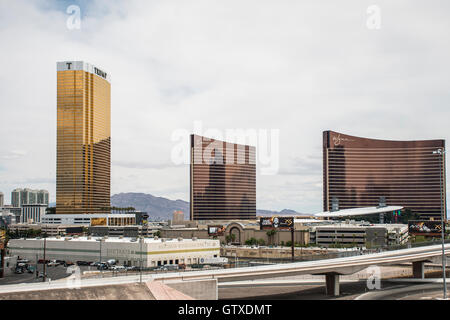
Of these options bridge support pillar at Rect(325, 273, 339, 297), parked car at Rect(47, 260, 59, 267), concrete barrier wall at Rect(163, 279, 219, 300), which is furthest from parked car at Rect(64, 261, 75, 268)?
concrete barrier wall at Rect(163, 279, 219, 300)

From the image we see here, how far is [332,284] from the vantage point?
202 ft

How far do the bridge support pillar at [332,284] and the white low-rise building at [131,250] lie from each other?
107 feet

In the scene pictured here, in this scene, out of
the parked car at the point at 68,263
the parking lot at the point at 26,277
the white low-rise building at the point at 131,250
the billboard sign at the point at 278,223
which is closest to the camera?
the parking lot at the point at 26,277

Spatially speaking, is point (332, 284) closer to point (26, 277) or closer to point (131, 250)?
point (131, 250)

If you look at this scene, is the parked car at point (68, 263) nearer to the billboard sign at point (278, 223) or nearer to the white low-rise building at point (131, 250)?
the white low-rise building at point (131, 250)

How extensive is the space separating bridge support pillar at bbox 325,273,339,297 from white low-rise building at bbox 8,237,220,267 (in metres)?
32.7

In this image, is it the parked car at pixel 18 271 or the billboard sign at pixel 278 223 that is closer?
the parked car at pixel 18 271

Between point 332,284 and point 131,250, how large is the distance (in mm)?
39530

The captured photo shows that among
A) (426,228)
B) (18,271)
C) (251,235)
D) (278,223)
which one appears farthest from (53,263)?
(426,228)

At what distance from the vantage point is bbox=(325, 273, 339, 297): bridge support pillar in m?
61.2

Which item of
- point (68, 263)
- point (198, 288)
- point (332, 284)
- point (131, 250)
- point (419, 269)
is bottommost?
point (68, 263)

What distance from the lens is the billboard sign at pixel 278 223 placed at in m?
113

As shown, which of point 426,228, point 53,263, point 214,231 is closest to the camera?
point 53,263

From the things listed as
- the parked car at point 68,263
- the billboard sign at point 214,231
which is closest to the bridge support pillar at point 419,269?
the billboard sign at point 214,231
